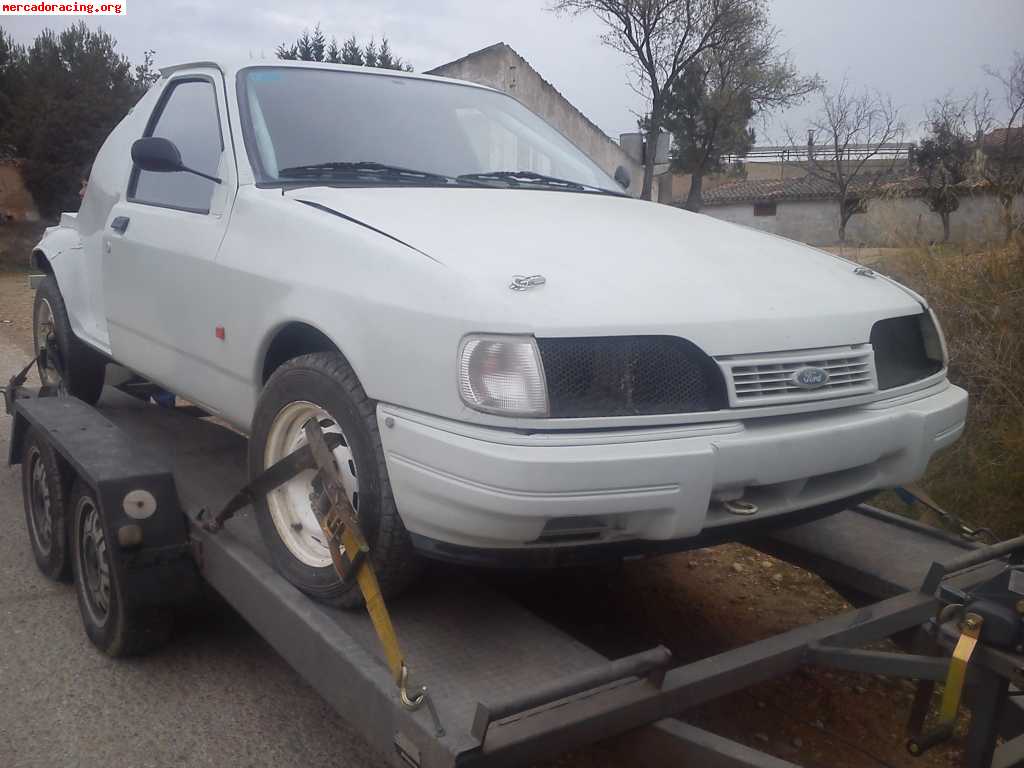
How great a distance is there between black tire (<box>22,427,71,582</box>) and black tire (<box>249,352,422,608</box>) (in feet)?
4.76

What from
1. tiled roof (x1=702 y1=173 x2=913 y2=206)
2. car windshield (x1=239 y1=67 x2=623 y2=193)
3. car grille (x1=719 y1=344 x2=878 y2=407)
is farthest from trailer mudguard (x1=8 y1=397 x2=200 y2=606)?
tiled roof (x1=702 y1=173 x2=913 y2=206)

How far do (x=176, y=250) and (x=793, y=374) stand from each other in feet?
7.60

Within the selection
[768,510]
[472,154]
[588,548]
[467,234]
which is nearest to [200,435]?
[472,154]

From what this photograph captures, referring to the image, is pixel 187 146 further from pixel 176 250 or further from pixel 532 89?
pixel 532 89

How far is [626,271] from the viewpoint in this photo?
8.04ft

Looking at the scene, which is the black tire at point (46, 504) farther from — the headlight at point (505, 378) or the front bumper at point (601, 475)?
the headlight at point (505, 378)

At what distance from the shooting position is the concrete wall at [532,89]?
2225 centimetres

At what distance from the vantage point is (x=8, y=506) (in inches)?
203

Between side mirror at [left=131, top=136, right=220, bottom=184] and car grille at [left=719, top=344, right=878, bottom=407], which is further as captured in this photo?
side mirror at [left=131, top=136, right=220, bottom=184]

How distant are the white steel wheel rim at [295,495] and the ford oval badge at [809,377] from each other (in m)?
1.28

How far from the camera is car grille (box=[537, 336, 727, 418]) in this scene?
2.16m

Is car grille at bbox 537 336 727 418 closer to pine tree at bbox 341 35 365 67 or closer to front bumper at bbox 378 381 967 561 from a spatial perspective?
front bumper at bbox 378 381 967 561

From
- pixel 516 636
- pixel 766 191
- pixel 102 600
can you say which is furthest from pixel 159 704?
pixel 766 191

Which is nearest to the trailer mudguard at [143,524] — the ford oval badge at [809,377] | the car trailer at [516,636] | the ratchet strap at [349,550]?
Result: the car trailer at [516,636]
